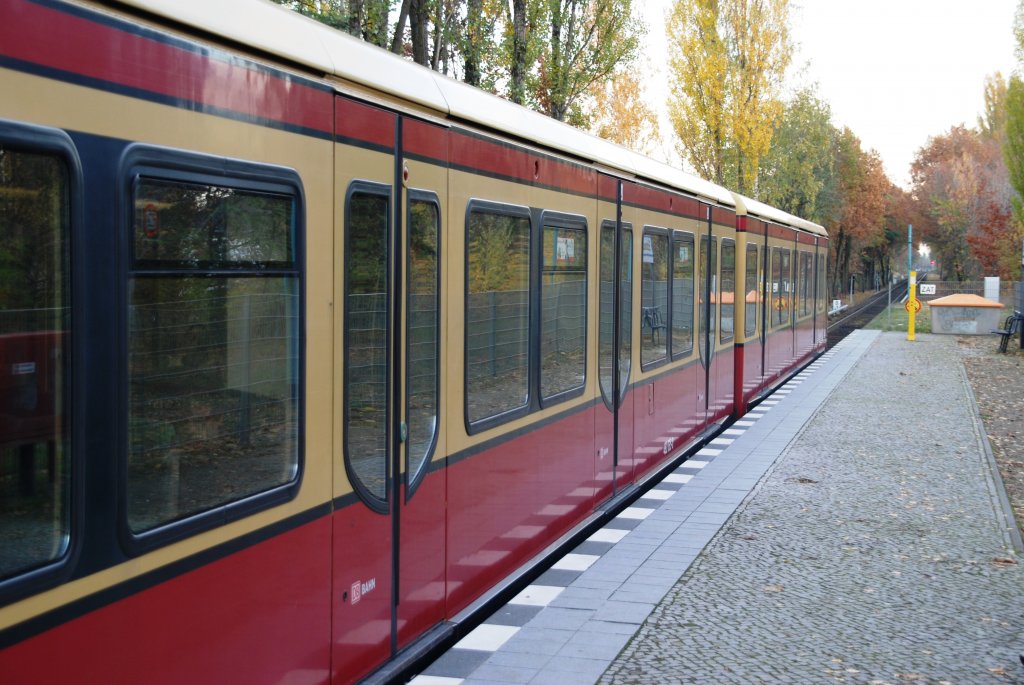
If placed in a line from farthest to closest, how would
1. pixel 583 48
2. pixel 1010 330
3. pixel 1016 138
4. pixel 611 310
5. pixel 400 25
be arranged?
1. pixel 1016 138
2. pixel 1010 330
3. pixel 583 48
4. pixel 400 25
5. pixel 611 310

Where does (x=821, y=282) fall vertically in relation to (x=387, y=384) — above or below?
above

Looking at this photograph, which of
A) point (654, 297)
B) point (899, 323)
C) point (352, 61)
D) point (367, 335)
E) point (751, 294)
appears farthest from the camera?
point (899, 323)

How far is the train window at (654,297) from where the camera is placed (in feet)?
35.7

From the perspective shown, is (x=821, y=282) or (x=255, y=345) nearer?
(x=255, y=345)

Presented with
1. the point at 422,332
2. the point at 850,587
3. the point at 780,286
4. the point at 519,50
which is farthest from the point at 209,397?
the point at 780,286

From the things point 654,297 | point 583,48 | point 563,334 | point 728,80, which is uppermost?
point 728,80

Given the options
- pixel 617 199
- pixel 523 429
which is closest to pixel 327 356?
pixel 523 429

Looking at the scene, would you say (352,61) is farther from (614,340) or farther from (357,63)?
(614,340)

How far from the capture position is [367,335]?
5055 mm

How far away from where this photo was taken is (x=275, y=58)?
426 cm

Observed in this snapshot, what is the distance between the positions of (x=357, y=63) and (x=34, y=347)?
7.70ft

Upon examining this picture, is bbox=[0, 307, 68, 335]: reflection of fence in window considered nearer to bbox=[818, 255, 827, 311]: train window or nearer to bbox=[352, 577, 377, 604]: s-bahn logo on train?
bbox=[352, 577, 377, 604]: s-bahn logo on train

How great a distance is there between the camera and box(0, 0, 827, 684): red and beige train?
308 cm

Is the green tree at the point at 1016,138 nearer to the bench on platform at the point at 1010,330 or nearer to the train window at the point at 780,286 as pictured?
the bench on platform at the point at 1010,330
